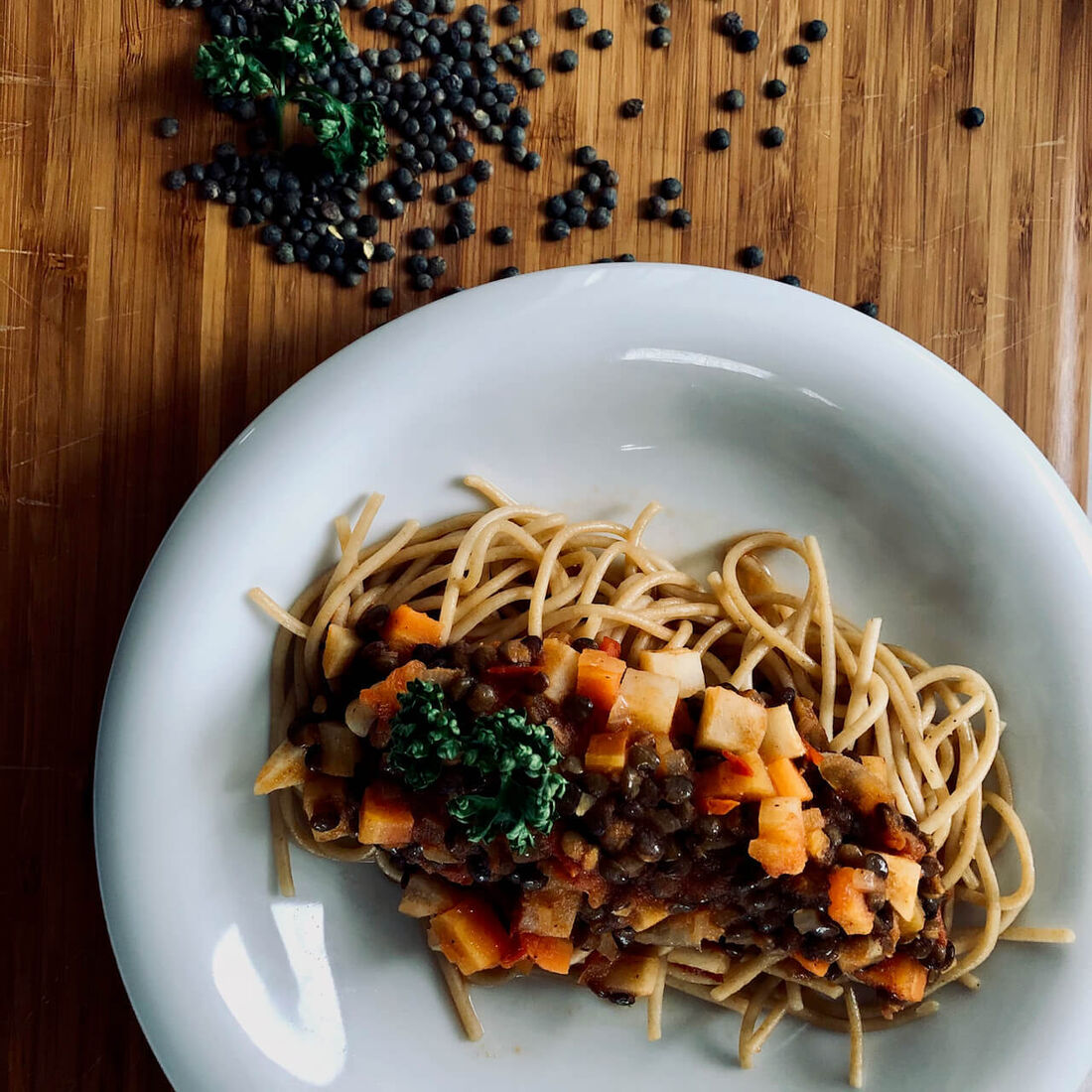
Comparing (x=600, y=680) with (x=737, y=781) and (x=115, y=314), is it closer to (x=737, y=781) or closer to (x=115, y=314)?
(x=737, y=781)

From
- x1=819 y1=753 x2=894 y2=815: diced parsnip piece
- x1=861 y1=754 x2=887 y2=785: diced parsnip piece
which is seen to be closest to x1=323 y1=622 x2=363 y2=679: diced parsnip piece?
x1=819 y1=753 x2=894 y2=815: diced parsnip piece

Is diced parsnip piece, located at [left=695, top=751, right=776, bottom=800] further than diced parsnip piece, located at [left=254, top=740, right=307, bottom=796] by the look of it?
No


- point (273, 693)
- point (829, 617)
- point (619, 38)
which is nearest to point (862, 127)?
point (619, 38)

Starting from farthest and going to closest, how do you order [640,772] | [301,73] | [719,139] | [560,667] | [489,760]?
[719,139], [301,73], [560,667], [640,772], [489,760]

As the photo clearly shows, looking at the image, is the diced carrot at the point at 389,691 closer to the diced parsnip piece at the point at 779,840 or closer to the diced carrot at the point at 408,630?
the diced carrot at the point at 408,630

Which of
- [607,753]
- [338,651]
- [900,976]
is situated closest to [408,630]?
[338,651]

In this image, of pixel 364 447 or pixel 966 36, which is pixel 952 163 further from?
pixel 364 447

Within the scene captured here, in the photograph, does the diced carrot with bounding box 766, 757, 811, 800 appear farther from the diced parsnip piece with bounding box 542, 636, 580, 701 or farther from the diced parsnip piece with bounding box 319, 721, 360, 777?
the diced parsnip piece with bounding box 319, 721, 360, 777
